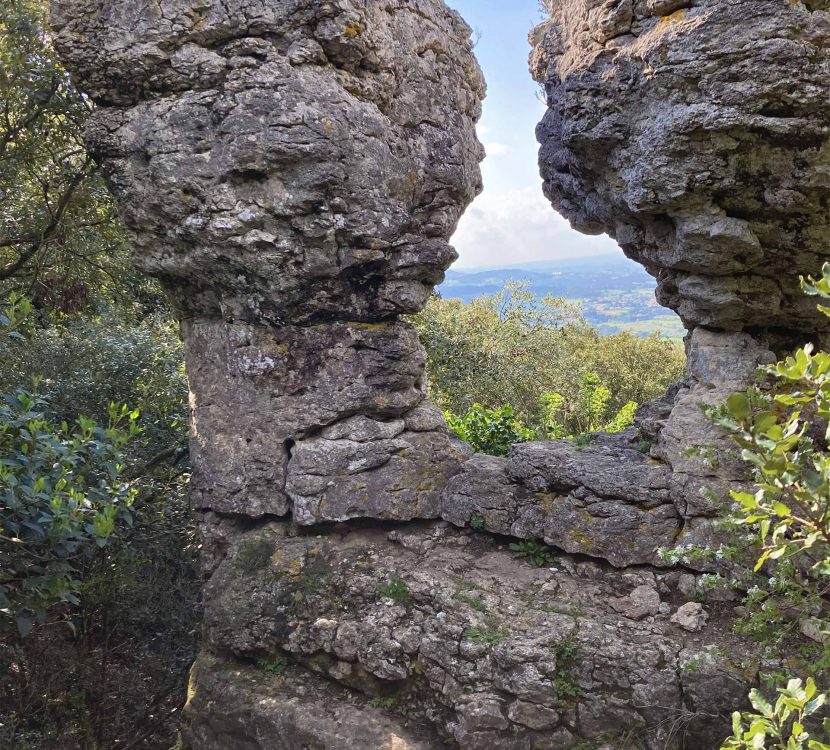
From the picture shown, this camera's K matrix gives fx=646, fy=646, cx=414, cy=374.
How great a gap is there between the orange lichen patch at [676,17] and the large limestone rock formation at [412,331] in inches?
0.8

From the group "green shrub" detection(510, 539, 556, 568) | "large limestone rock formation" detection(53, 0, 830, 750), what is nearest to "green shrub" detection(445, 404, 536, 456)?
"large limestone rock formation" detection(53, 0, 830, 750)

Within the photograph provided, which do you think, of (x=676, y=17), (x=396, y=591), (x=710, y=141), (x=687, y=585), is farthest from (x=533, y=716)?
(x=676, y=17)

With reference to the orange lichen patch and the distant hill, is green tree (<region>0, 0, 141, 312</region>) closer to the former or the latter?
the orange lichen patch

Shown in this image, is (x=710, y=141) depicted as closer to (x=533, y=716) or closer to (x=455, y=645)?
(x=455, y=645)

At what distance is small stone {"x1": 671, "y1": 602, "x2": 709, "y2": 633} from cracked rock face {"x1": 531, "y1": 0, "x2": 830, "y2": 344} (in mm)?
3163

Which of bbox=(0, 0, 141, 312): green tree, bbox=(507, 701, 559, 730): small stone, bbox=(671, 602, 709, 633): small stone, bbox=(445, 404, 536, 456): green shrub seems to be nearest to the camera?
bbox=(507, 701, 559, 730): small stone

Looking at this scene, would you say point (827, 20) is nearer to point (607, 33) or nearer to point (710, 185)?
point (710, 185)

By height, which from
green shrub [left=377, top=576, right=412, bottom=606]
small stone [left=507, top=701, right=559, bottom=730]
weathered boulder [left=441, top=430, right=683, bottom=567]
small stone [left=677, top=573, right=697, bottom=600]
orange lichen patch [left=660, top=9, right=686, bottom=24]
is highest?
orange lichen patch [left=660, top=9, right=686, bottom=24]

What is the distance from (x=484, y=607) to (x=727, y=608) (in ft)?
8.36

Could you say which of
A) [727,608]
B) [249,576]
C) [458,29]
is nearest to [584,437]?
[727,608]

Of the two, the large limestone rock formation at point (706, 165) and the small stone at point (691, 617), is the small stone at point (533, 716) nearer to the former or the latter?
the small stone at point (691, 617)

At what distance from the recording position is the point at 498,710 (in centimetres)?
656

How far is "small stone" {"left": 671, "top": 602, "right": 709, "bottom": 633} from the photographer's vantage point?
6688 mm

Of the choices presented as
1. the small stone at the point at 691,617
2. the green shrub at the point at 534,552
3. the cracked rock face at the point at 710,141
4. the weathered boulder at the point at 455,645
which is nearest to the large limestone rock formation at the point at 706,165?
the cracked rock face at the point at 710,141
